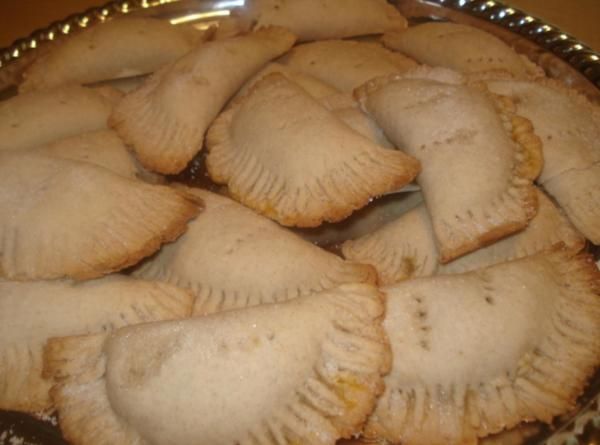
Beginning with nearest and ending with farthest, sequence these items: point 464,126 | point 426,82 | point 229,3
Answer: point 464,126 → point 426,82 → point 229,3

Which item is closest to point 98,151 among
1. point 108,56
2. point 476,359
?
point 108,56

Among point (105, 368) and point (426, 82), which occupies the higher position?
point (426, 82)

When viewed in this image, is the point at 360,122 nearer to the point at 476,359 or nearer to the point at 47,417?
the point at 476,359

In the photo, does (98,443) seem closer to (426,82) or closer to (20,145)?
(20,145)

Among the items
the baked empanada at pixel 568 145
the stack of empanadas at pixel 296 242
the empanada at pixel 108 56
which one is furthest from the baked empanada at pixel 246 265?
the empanada at pixel 108 56

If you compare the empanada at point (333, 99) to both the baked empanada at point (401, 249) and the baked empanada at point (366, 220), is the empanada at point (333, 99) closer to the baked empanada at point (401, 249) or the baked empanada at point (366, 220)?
the baked empanada at point (366, 220)

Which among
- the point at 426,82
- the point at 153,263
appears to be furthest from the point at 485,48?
the point at 153,263
